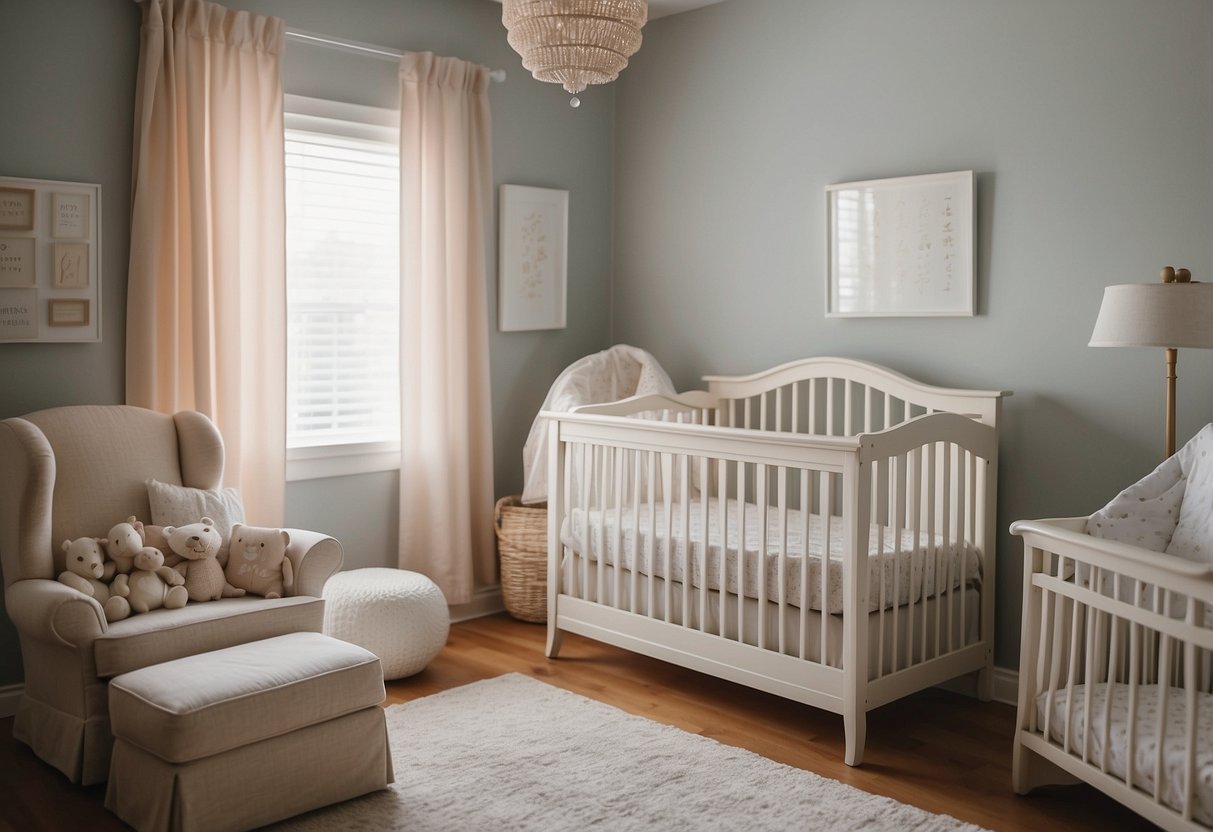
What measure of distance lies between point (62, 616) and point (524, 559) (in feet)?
6.24

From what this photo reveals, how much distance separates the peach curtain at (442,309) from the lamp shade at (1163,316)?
2370 mm

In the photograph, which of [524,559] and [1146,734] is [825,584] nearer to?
[1146,734]

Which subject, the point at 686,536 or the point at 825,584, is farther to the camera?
the point at 686,536

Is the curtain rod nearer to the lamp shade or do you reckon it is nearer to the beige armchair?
the beige armchair

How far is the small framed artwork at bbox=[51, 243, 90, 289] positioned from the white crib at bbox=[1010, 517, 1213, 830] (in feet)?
9.12

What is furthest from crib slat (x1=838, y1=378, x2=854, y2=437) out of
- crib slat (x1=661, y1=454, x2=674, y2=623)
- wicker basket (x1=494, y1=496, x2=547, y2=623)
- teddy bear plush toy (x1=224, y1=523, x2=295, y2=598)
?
teddy bear plush toy (x1=224, y1=523, x2=295, y2=598)

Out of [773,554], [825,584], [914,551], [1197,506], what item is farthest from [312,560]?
[1197,506]

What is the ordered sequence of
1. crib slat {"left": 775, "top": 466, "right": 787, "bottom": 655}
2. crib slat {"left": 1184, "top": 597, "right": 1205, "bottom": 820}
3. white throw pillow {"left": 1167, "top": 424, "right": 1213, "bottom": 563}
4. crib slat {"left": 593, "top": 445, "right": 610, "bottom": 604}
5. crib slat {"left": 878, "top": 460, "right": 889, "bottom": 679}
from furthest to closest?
crib slat {"left": 593, "top": 445, "right": 610, "bottom": 604}, crib slat {"left": 775, "top": 466, "right": 787, "bottom": 655}, crib slat {"left": 878, "top": 460, "right": 889, "bottom": 679}, white throw pillow {"left": 1167, "top": 424, "right": 1213, "bottom": 563}, crib slat {"left": 1184, "top": 597, "right": 1205, "bottom": 820}

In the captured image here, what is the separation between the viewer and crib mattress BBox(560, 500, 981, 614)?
2.96 metres

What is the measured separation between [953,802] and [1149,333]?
128cm

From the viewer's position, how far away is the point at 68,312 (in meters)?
3.21

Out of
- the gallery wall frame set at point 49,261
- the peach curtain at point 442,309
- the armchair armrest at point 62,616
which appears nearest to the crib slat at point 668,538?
the peach curtain at point 442,309

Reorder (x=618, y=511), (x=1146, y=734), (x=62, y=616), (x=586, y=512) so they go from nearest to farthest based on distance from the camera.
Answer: (x=1146, y=734) < (x=62, y=616) < (x=618, y=511) < (x=586, y=512)

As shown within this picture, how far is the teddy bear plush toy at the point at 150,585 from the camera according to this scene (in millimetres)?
2789
